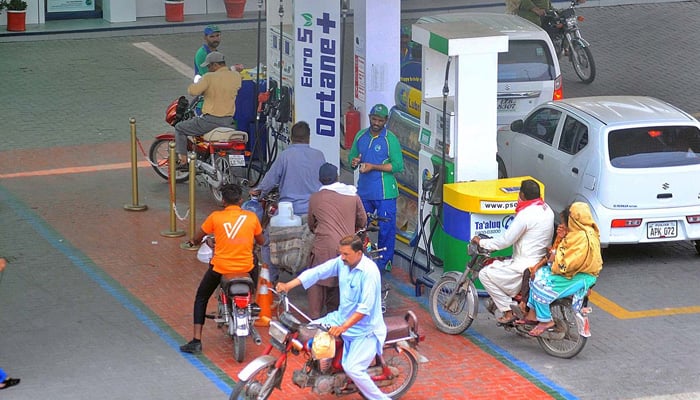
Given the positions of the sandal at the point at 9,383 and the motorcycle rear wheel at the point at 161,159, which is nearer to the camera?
the sandal at the point at 9,383

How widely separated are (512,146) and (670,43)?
37.0ft

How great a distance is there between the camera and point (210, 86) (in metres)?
16.0

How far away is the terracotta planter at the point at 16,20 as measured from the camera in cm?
2572

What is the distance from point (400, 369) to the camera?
1041cm

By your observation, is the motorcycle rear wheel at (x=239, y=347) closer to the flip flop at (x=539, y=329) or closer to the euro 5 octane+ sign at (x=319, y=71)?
the flip flop at (x=539, y=329)

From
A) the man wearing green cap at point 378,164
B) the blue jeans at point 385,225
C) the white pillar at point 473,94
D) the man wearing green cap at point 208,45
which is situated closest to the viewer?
the white pillar at point 473,94

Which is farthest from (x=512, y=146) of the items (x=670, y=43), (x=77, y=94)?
(x=670, y=43)

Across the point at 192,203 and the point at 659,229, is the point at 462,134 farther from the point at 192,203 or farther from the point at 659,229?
the point at 192,203

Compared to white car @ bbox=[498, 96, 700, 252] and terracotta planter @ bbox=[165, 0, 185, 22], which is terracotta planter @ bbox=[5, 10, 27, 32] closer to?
terracotta planter @ bbox=[165, 0, 185, 22]

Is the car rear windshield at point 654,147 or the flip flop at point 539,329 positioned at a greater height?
the car rear windshield at point 654,147

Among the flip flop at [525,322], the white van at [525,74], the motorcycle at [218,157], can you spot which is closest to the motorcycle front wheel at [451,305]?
the flip flop at [525,322]

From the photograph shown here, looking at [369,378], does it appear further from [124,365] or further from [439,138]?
[439,138]

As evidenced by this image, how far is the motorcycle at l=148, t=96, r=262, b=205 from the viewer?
15.9 metres

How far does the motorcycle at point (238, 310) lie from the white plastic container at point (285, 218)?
97 centimetres
